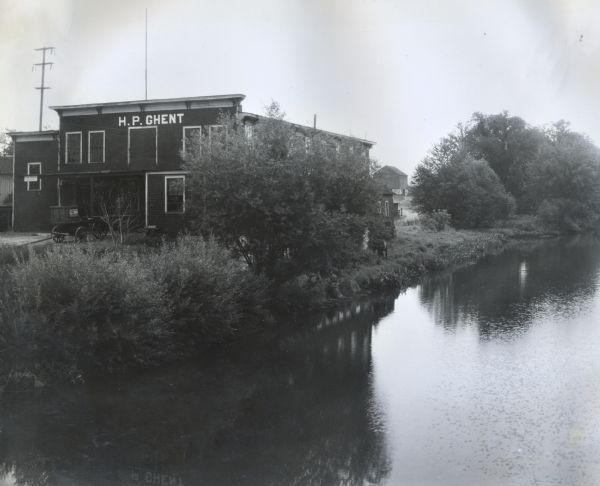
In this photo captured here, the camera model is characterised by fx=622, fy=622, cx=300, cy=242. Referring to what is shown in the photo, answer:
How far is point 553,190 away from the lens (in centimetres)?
6419

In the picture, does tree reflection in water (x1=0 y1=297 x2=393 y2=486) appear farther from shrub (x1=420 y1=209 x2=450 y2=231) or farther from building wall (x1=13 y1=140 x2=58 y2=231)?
shrub (x1=420 y1=209 x2=450 y2=231)

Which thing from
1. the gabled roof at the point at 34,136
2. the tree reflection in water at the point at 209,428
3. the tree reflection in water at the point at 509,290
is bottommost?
the tree reflection in water at the point at 209,428

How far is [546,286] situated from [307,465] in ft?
71.6

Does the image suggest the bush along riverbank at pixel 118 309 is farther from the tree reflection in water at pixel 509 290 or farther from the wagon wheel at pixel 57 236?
the wagon wheel at pixel 57 236

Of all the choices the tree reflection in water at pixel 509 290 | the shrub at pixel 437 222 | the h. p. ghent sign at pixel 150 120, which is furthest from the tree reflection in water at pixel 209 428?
the shrub at pixel 437 222

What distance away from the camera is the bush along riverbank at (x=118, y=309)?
1234 centimetres

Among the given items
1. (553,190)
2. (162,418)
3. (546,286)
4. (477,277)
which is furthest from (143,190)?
(553,190)

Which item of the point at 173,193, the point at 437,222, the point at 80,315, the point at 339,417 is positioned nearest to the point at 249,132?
the point at 80,315

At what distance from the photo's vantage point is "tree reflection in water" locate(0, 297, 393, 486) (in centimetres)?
850

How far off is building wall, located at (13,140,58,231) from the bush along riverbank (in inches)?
715

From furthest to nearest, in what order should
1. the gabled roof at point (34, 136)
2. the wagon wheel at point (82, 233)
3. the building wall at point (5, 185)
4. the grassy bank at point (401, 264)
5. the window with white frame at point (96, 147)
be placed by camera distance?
the building wall at point (5, 185) → the gabled roof at point (34, 136) → the window with white frame at point (96, 147) → the wagon wheel at point (82, 233) → the grassy bank at point (401, 264)

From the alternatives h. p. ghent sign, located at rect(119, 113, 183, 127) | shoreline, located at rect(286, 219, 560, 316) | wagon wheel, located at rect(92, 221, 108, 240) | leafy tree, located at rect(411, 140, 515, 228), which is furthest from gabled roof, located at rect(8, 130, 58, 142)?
leafy tree, located at rect(411, 140, 515, 228)

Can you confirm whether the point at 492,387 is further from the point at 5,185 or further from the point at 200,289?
the point at 5,185

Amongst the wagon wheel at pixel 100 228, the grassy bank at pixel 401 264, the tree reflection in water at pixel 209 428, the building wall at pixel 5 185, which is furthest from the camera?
the building wall at pixel 5 185
